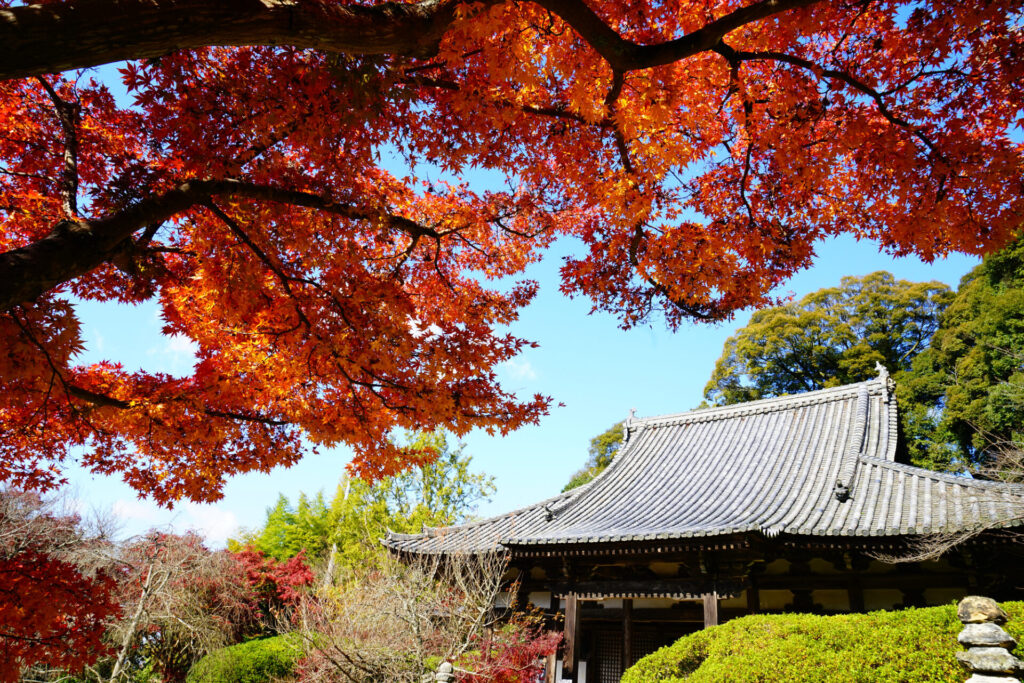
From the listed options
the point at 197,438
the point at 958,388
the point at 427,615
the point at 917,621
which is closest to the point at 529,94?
the point at 197,438

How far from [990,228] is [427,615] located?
7.92 m

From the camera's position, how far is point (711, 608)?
8.35 m

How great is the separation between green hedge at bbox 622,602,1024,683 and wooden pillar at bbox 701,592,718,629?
1.68 metres

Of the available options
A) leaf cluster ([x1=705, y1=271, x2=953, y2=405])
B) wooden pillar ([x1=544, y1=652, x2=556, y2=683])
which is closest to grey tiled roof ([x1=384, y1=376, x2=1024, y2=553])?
wooden pillar ([x1=544, y1=652, x2=556, y2=683])

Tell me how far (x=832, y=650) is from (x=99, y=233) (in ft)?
23.5

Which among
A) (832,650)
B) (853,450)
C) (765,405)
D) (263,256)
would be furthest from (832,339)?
(263,256)

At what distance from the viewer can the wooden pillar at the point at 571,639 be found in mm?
9375

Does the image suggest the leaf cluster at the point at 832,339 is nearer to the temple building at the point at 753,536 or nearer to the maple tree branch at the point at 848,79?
the temple building at the point at 753,536

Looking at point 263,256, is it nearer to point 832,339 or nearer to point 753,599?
point 753,599

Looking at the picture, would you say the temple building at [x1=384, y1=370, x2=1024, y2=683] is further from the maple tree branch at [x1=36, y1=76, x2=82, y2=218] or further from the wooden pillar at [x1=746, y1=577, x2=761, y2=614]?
the maple tree branch at [x1=36, y1=76, x2=82, y2=218]

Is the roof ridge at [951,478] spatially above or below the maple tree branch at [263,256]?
below

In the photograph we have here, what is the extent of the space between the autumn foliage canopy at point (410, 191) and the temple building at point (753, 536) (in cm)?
409

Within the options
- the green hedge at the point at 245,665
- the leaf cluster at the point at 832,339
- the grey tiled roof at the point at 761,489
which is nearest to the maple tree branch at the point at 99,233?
the grey tiled roof at the point at 761,489

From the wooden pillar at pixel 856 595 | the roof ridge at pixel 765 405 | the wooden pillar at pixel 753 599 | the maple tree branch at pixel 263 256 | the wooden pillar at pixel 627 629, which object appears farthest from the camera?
the roof ridge at pixel 765 405
